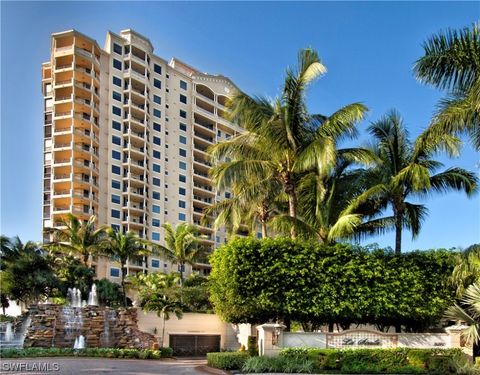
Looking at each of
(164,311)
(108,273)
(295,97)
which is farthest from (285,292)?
(108,273)

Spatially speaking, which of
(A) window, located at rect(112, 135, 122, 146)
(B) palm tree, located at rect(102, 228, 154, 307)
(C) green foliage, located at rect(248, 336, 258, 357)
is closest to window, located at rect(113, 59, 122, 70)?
(A) window, located at rect(112, 135, 122, 146)

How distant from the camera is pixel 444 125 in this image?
1756 centimetres

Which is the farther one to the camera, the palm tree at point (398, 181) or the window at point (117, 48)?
the window at point (117, 48)

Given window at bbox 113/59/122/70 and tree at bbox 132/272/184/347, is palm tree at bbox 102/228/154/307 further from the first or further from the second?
window at bbox 113/59/122/70

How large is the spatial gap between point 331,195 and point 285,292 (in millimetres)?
5366

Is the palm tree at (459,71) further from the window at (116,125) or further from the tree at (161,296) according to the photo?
the window at (116,125)

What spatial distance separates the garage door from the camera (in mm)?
34469

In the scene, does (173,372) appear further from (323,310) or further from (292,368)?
(323,310)

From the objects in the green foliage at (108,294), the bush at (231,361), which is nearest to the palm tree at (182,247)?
the green foliage at (108,294)

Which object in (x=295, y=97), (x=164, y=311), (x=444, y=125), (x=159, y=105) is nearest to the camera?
(x=444, y=125)

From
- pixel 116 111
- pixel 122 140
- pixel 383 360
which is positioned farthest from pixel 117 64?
pixel 383 360

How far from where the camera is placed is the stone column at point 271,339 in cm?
1909

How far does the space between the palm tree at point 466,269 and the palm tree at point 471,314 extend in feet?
2.25

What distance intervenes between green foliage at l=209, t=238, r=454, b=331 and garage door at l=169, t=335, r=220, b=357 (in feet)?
46.9
